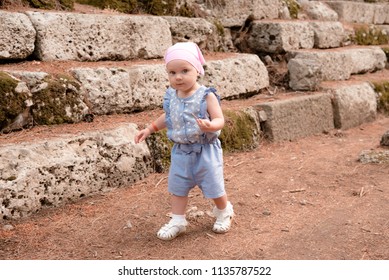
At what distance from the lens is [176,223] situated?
9.21 ft

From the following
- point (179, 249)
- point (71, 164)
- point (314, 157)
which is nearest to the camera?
point (179, 249)

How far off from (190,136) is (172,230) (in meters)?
0.55

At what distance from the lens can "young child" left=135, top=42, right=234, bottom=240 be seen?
106 inches

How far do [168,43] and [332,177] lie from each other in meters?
1.98

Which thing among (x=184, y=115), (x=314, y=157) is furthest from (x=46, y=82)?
(x=314, y=157)

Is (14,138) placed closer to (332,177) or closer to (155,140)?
(155,140)

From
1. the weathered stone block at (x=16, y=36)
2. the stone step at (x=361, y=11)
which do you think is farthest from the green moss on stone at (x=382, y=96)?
the weathered stone block at (x=16, y=36)

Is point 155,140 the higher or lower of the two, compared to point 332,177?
higher

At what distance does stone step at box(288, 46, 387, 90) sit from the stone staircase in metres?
0.02

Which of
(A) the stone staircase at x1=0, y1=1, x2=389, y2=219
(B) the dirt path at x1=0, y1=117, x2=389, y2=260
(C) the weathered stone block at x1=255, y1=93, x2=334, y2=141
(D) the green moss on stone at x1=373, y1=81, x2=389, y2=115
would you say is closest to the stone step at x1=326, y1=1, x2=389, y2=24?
(A) the stone staircase at x1=0, y1=1, x2=389, y2=219

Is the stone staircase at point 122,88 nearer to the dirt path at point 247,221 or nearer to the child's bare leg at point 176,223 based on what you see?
the dirt path at point 247,221

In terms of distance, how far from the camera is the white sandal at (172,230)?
275cm

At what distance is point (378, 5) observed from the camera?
879cm

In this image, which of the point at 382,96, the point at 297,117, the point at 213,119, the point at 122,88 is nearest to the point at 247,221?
the point at 213,119
